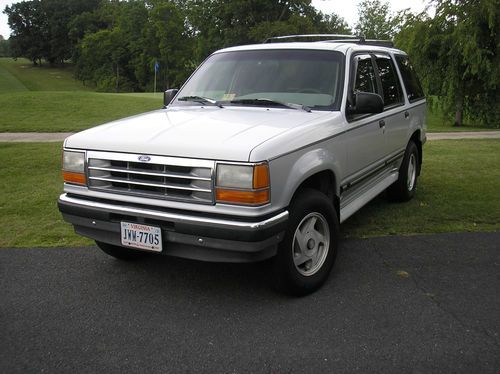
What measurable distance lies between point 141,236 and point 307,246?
124 centimetres

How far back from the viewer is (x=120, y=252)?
434 cm

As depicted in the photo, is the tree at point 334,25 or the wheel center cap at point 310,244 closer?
the wheel center cap at point 310,244

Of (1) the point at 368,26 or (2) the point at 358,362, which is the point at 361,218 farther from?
(1) the point at 368,26

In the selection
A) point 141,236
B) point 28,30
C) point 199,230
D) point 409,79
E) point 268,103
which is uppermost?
point 28,30

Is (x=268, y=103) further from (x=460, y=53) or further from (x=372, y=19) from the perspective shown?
(x=372, y=19)

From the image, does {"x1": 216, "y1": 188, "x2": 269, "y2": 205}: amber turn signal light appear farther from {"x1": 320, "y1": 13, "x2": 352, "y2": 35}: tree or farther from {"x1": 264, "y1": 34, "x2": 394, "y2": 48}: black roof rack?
{"x1": 320, "y1": 13, "x2": 352, "y2": 35}: tree

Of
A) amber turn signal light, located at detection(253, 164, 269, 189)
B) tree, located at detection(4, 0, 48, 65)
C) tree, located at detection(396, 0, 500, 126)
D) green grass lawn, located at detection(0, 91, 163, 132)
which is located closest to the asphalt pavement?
amber turn signal light, located at detection(253, 164, 269, 189)

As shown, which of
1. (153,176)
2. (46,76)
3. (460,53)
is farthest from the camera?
(46,76)

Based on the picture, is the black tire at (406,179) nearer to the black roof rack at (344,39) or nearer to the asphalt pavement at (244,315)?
the black roof rack at (344,39)

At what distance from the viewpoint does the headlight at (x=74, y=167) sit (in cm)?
364

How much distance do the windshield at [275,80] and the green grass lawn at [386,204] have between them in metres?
1.61

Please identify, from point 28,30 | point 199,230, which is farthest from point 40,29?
point 199,230

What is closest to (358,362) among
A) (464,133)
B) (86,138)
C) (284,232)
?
(284,232)

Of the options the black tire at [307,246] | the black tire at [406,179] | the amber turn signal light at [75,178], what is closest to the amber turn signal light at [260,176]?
the black tire at [307,246]
